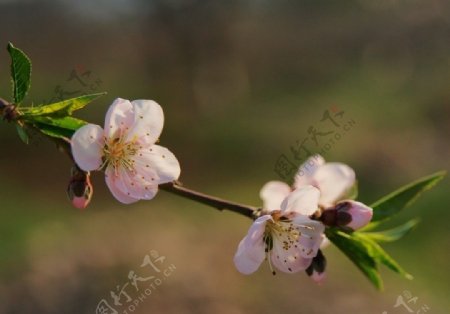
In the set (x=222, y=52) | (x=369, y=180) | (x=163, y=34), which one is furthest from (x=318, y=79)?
(x=369, y=180)

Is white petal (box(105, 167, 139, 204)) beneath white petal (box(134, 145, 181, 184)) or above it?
beneath

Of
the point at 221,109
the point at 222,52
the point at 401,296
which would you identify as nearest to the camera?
the point at 401,296

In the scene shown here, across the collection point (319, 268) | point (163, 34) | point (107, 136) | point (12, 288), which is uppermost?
point (107, 136)

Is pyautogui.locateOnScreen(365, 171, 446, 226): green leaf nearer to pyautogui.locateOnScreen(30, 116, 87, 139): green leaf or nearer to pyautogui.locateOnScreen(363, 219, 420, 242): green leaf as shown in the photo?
pyautogui.locateOnScreen(363, 219, 420, 242): green leaf

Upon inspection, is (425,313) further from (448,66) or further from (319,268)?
(448,66)

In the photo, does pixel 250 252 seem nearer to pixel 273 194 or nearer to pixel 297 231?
pixel 297 231

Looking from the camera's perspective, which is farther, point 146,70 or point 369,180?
point 146,70

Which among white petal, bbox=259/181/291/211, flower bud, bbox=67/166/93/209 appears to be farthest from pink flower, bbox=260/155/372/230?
flower bud, bbox=67/166/93/209

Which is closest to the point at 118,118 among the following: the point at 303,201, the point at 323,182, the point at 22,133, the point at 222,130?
the point at 22,133
